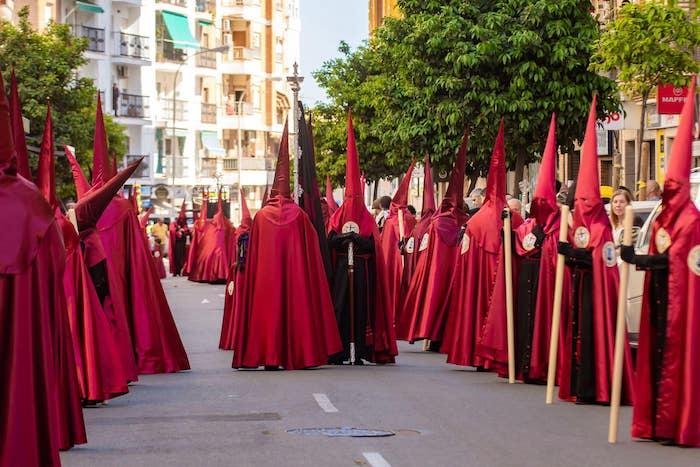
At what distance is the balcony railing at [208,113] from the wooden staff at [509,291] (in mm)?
92924

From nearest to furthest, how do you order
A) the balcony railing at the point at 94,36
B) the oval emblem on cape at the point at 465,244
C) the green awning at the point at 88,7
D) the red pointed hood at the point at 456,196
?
the oval emblem on cape at the point at 465,244, the red pointed hood at the point at 456,196, the green awning at the point at 88,7, the balcony railing at the point at 94,36

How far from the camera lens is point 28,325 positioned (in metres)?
10.1

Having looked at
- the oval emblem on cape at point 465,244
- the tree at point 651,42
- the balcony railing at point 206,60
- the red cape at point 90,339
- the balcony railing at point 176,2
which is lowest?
the red cape at point 90,339

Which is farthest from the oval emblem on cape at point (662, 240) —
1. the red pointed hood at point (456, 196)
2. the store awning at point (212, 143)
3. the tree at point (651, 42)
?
the store awning at point (212, 143)

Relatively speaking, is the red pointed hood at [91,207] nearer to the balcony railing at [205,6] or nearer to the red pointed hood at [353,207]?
the red pointed hood at [353,207]

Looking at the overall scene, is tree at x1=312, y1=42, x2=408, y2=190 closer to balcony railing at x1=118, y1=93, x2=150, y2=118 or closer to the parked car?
balcony railing at x1=118, y1=93, x2=150, y2=118

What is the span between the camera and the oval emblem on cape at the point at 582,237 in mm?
15620

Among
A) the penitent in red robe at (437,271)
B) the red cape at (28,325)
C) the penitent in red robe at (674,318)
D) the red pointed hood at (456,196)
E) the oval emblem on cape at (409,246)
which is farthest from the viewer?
the oval emblem on cape at (409,246)

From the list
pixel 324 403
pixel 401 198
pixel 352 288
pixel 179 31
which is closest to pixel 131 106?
pixel 179 31

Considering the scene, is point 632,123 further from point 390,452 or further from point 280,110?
point 280,110

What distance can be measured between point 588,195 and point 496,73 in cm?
2306

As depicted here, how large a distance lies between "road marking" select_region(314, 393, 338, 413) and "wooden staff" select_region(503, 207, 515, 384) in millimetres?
2337

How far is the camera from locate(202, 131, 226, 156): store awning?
11088 cm

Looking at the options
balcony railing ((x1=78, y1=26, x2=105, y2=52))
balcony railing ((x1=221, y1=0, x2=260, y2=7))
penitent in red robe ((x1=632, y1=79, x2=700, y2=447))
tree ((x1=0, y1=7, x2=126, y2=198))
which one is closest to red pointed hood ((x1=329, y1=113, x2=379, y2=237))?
penitent in red robe ((x1=632, y1=79, x2=700, y2=447))
